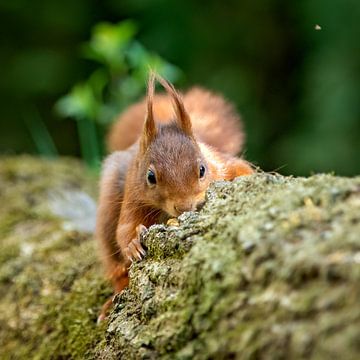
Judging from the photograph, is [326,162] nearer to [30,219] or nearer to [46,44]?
[30,219]

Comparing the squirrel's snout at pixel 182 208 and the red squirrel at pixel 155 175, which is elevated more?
the red squirrel at pixel 155 175

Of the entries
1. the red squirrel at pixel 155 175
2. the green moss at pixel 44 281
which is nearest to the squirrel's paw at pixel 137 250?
the red squirrel at pixel 155 175

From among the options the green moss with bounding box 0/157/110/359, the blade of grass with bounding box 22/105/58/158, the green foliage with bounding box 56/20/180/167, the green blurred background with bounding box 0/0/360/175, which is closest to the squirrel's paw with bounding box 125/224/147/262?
the green moss with bounding box 0/157/110/359

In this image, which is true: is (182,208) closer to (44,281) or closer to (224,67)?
(44,281)

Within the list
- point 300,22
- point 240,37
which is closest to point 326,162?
point 300,22

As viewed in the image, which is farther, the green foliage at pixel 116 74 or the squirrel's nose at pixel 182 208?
the green foliage at pixel 116 74

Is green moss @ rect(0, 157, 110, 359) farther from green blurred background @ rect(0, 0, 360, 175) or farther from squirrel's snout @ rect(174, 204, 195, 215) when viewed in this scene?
green blurred background @ rect(0, 0, 360, 175)

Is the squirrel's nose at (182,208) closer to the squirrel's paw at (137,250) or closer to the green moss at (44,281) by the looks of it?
the squirrel's paw at (137,250)

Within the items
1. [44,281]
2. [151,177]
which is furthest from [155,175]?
[44,281]
